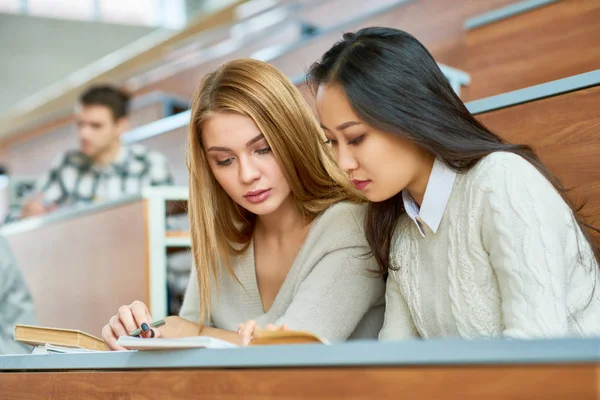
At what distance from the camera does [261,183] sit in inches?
41.6

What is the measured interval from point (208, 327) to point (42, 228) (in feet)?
2.93

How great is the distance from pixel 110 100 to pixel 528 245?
A: 2.19 m

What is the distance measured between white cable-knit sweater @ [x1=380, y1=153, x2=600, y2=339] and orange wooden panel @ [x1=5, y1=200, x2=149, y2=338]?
2.54ft

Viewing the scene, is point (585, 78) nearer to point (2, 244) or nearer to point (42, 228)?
point (2, 244)

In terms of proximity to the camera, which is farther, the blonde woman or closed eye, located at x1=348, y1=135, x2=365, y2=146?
the blonde woman

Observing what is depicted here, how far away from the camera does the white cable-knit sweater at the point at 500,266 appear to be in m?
0.73

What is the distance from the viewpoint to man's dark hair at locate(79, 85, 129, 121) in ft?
8.73

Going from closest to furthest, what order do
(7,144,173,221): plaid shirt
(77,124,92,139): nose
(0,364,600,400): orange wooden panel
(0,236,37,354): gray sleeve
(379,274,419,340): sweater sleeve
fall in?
1. (0,364,600,400): orange wooden panel
2. (379,274,419,340): sweater sleeve
3. (0,236,37,354): gray sleeve
4. (7,144,173,221): plaid shirt
5. (77,124,92,139): nose

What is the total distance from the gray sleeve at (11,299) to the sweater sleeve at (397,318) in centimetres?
86

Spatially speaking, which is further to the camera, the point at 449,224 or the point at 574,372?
the point at 449,224

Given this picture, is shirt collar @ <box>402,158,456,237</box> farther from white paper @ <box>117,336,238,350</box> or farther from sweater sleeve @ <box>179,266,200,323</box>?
sweater sleeve @ <box>179,266,200,323</box>

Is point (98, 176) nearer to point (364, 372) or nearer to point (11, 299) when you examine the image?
point (11, 299)

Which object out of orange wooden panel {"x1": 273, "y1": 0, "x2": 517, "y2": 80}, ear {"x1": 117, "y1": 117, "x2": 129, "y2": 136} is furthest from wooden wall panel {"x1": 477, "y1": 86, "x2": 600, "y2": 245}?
ear {"x1": 117, "y1": 117, "x2": 129, "y2": 136}

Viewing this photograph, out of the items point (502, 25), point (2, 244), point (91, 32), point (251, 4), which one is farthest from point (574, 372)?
point (91, 32)
